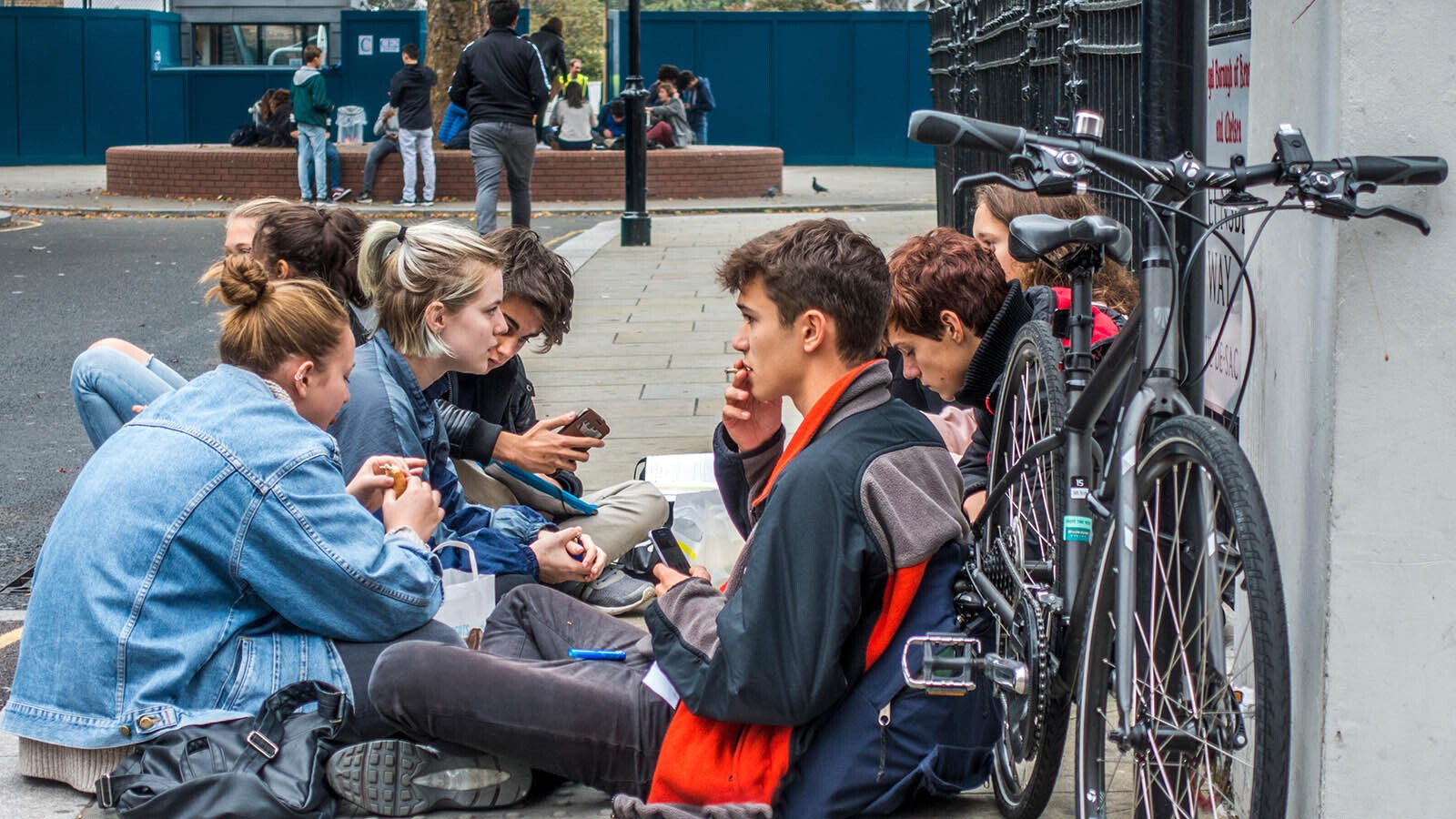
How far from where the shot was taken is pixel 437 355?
4.21 meters

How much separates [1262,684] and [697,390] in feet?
20.0

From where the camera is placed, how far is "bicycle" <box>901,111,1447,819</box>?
222cm

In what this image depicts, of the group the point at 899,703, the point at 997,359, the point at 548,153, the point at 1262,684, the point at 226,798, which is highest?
the point at 548,153

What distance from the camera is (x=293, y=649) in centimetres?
329

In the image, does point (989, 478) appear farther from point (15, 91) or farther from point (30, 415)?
point (15, 91)

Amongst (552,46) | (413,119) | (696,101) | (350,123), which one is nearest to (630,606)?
(413,119)

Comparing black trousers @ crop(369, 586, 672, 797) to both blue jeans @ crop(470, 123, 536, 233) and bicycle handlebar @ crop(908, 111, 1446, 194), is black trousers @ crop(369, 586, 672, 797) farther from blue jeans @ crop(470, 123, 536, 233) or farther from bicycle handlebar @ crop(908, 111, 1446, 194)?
blue jeans @ crop(470, 123, 536, 233)

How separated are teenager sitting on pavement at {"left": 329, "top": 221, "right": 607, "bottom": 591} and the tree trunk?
1860cm

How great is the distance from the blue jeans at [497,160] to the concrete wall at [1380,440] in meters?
11.3

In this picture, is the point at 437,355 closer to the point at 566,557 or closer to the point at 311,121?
the point at 566,557

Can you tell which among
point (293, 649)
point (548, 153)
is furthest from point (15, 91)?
point (293, 649)

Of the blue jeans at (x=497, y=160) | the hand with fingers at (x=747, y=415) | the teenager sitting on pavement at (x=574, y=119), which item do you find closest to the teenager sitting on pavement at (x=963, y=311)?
the hand with fingers at (x=747, y=415)

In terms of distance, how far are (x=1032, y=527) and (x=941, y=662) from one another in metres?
0.72

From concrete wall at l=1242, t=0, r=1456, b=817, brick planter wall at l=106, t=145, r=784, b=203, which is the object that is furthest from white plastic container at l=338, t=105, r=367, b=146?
concrete wall at l=1242, t=0, r=1456, b=817
